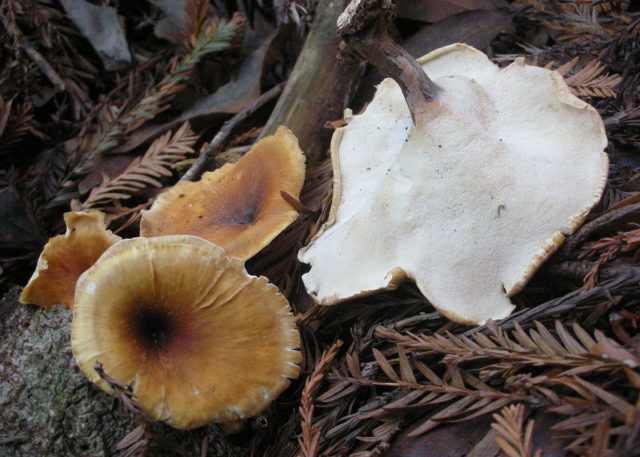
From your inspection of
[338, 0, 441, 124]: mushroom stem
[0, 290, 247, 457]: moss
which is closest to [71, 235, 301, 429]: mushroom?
[0, 290, 247, 457]: moss

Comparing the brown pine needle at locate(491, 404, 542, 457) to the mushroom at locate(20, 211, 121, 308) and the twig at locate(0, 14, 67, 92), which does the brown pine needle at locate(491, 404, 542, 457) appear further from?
the twig at locate(0, 14, 67, 92)

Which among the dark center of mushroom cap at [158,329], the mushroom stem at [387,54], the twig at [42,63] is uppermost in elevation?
the mushroom stem at [387,54]

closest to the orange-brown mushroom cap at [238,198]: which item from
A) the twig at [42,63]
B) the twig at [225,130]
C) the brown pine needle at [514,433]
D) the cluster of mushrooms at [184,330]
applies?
the twig at [225,130]

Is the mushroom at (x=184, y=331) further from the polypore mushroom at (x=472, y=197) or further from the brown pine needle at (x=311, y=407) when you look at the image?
the polypore mushroom at (x=472, y=197)

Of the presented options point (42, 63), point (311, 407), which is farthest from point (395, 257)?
point (42, 63)

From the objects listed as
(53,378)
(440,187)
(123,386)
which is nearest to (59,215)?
(53,378)

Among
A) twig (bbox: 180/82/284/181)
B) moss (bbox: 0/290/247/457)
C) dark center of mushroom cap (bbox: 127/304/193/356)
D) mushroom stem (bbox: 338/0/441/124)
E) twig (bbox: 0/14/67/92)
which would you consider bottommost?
moss (bbox: 0/290/247/457)

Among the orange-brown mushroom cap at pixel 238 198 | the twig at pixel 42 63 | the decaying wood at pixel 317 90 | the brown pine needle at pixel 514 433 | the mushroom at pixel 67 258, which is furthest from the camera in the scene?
the twig at pixel 42 63
